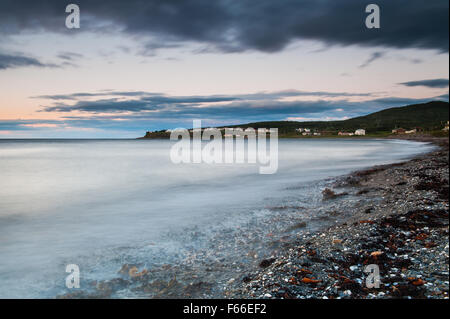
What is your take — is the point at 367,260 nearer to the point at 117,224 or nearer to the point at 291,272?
the point at 291,272

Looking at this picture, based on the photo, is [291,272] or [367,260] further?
[367,260]

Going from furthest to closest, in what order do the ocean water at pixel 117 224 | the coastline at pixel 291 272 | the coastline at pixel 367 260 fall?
1. the ocean water at pixel 117 224
2. the coastline at pixel 291 272
3. the coastline at pixel 367 260

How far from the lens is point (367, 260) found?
6.38 m

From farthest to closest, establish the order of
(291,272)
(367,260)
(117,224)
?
(117,224)
(367,260)
(291,272)

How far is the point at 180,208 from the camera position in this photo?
14.4 metres

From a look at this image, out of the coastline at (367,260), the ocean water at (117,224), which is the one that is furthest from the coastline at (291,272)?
the ocean water at (117,224)

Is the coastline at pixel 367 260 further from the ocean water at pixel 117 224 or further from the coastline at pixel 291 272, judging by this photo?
the ocean water at pixel 117 224

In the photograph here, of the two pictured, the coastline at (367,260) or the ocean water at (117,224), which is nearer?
the coastline at (367,260)

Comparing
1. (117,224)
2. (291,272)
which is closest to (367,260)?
(291,272)

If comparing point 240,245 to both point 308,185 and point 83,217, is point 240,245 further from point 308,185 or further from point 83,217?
point 308,185

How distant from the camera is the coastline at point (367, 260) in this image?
17.1 feet

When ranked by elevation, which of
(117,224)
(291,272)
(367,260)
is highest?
(367,260)

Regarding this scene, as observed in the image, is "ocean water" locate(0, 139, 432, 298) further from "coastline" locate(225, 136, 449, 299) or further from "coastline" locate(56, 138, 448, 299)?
"coastline" locate(225, 136, 449, 299)
